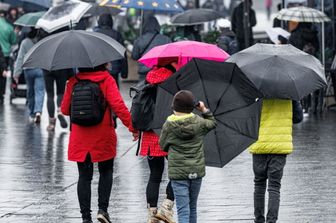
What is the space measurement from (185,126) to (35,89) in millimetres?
10904

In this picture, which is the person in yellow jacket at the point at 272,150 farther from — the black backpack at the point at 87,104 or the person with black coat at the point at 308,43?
the person with black coat at the point at 308,43

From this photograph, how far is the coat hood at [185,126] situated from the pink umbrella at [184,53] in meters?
1.26

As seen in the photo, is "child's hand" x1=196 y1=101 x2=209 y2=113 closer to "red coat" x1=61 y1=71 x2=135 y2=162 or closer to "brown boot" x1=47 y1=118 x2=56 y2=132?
"red coat" x1=61 y1=71 x2=135 y2=162

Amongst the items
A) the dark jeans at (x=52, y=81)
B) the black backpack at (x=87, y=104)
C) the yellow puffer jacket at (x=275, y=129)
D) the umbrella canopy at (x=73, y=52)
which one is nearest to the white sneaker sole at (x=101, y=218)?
the black backpack at (x=87, y=104)

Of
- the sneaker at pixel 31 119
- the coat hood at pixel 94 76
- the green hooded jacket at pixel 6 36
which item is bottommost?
the sneaker at pixel 31 119

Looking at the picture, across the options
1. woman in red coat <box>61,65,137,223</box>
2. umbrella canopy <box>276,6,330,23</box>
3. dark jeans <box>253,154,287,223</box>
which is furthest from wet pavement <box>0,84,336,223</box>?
umbrella canopy <box>276,6,330,23</box>

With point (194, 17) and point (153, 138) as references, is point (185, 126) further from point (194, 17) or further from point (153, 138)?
point (194, 17)

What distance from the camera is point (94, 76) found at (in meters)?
11.3

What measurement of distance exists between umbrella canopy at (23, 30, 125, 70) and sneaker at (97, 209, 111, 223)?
1287mm

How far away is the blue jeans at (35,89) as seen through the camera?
20.8 metres

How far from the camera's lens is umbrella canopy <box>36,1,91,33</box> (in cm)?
1919

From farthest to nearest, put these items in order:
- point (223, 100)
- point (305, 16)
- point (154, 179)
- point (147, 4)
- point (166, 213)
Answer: point (305, 16), point (147, 4), point (154, 179), point (166, 213), point (223, 100)

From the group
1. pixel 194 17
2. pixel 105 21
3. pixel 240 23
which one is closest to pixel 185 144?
pixel 105 21

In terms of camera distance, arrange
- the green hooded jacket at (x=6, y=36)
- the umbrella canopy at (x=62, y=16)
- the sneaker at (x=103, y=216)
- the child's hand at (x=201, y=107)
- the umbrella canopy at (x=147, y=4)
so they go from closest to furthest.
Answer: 1. the child's hand at (x=201, y=107)
2. the sneaker at (x=103, y=216)
3. the umbrella canopy at (x=62, y=16)
4. the umbrella canopy at (x=147, y=4)
5. the green hooded jacket at (x=6, y=36)
